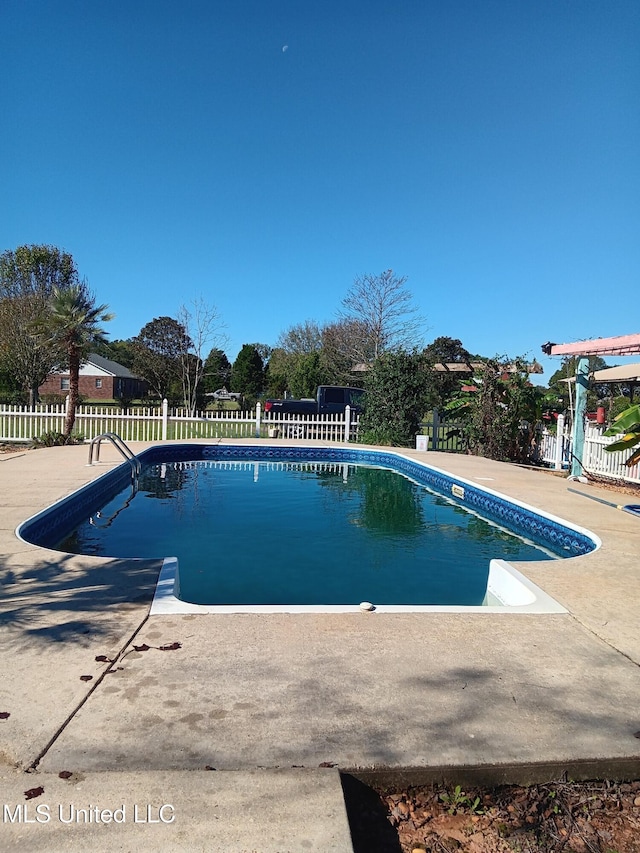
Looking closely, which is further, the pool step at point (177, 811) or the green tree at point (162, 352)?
the green tree at point (162, 352)

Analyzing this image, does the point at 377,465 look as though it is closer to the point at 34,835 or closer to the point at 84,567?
the point at 84,567

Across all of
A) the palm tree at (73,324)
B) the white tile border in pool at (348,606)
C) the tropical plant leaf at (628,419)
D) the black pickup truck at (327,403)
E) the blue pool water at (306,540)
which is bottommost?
the blue pool water at (306,540)

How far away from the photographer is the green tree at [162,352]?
35.8m

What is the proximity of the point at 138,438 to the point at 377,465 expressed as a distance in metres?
8.03

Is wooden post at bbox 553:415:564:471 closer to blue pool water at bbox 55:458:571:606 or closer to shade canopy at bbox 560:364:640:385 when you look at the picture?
shade canopy at bbox 560:364:640:385

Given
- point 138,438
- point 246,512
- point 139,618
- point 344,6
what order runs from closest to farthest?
point 139,618 < point 246,512 < point 344,6 < point 138,438

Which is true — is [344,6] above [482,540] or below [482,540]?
above

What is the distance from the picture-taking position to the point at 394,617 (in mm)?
4027

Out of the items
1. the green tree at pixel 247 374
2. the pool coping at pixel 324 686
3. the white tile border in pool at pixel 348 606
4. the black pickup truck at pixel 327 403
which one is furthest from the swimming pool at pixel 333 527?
the green tree at pixel 247 374

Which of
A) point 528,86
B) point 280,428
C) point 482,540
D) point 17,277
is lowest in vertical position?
point 482,540

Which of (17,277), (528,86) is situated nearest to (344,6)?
(528,86)

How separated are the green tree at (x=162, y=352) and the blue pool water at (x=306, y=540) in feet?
80.3

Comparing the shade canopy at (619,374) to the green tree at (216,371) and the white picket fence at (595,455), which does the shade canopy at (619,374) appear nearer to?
the white picket fence at (595,455)

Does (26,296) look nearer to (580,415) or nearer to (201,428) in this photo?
(201,428)
